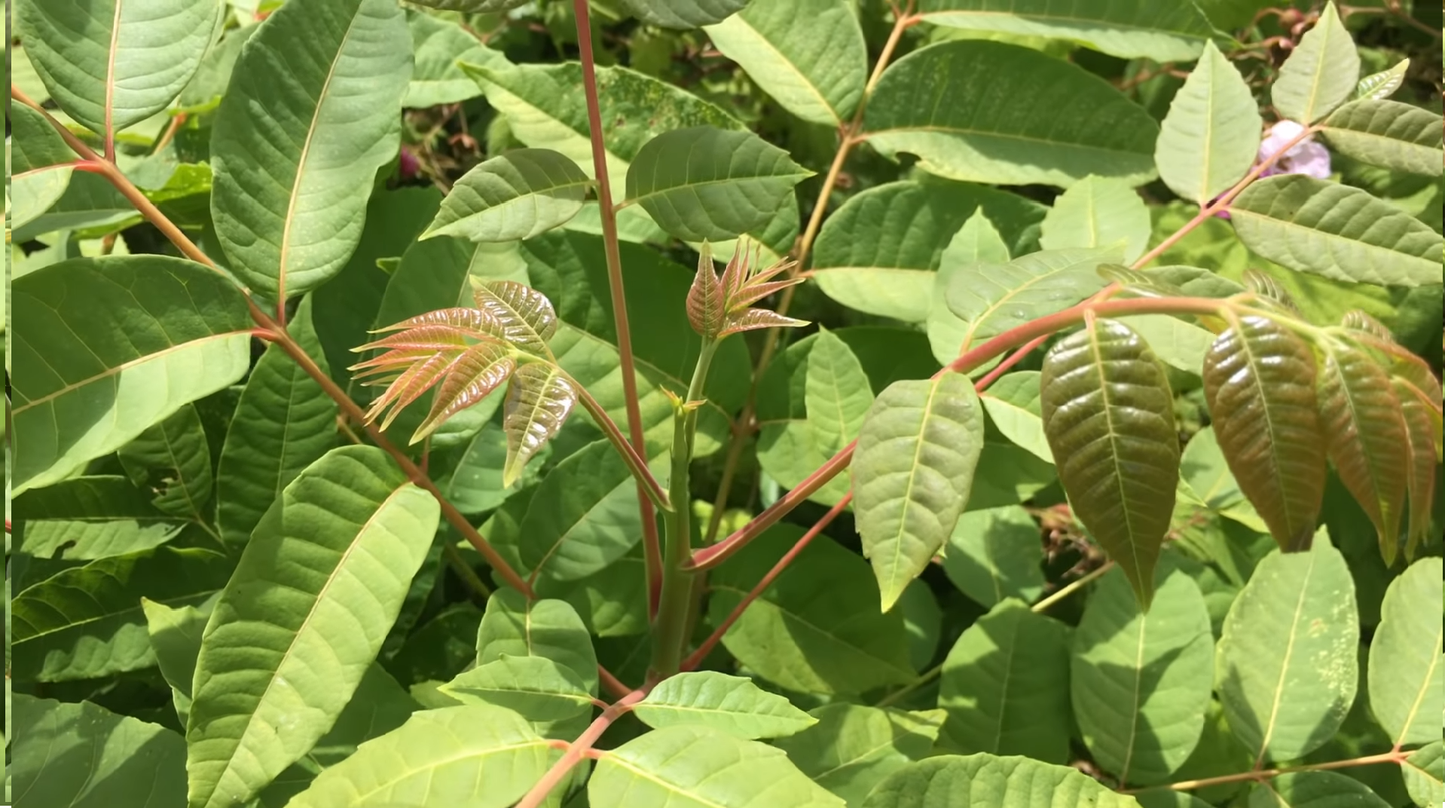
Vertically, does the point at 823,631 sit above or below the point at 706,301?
below

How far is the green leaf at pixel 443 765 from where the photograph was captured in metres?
0.55

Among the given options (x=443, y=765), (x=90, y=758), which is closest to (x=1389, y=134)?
(x=443, y=765)

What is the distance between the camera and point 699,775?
560mm

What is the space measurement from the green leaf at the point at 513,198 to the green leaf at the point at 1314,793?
0.77 metres

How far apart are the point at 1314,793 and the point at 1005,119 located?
2.30 feet

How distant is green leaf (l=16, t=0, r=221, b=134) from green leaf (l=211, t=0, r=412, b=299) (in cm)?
4

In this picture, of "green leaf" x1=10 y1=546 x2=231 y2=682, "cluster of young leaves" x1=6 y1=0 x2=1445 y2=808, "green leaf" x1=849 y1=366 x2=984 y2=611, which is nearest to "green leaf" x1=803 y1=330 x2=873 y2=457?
"cluster of young leaves" x1=6 y1=0 x2=1445 y2=808

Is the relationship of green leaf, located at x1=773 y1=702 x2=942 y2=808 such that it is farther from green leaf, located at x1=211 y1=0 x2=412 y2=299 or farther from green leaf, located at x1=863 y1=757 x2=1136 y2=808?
green leaf, located at x1=211 y1=0 x2=412 y2=299

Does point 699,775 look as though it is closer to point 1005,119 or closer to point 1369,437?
point 1369,437

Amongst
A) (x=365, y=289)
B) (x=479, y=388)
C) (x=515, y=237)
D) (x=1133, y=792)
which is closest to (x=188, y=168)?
(x=365, y=289)

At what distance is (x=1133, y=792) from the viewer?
32.6 inches

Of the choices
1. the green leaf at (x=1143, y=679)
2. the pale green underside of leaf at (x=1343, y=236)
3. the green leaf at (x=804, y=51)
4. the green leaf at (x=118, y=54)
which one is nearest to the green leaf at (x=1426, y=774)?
the green leaf at (x=1143, y=679)

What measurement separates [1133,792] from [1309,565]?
0.90 feet

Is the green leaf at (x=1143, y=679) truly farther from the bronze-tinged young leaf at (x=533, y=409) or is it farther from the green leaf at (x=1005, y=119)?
the bronze-tinged young leaf at (x=533, y=409)
